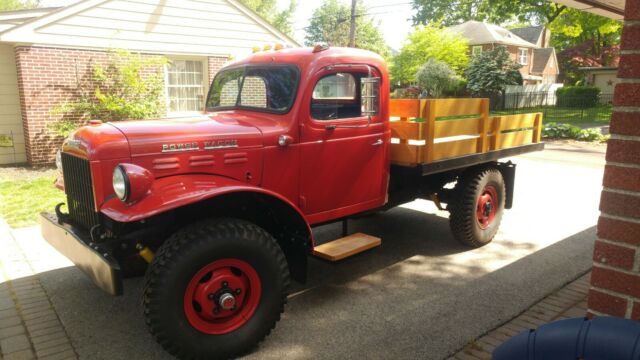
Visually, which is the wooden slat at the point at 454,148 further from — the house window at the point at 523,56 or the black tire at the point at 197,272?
the house window at the point at 523,56

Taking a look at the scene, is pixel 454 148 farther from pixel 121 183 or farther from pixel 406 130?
pixel 121 183

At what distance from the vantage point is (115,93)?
34.5 ft

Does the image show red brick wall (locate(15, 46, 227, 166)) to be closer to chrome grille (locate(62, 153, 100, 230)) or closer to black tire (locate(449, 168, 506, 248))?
chrome grille (locate(62, 153, 100, 230))

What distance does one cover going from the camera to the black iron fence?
22219 millimetres

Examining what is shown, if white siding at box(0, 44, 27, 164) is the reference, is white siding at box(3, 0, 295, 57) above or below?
above

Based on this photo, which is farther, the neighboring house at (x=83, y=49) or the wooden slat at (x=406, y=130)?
the neighboring house at (x=83, y=49)

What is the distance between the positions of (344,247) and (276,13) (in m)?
53.7

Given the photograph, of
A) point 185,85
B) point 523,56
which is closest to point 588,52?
point 523,56

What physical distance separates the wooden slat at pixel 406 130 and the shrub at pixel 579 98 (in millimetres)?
25509

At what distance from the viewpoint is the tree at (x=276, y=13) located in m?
52.5

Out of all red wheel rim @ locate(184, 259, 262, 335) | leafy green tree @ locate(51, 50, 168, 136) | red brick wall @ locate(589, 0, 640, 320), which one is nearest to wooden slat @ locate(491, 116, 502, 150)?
red wheel rim @ locate(184, 259, 262, 335)

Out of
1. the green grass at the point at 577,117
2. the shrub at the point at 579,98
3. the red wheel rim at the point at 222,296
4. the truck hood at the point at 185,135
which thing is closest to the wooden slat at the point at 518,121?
the truck hood at the point at 185,135

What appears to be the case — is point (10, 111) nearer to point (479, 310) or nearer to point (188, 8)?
point (188, 8)

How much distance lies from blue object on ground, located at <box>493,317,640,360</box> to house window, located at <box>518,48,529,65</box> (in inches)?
2007
